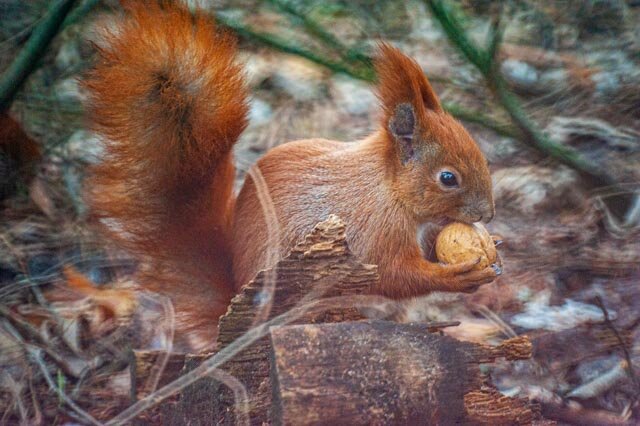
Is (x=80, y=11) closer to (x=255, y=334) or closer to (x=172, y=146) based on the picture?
(x=172, y=146)

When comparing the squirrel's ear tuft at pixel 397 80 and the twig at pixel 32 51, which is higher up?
the twig at pixel 32 51

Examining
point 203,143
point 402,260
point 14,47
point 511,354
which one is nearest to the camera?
point 511,354

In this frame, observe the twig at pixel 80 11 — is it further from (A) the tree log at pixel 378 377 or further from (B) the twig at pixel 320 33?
(A) the tree log at pixel 378 377

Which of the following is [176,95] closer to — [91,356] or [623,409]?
[91,356]

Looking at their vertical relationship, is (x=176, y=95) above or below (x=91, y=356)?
above

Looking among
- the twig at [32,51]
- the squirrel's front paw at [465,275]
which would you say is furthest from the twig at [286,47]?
the squirrel's front paw at [465,275]

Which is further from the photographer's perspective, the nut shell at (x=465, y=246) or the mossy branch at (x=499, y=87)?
the mossy branch at (x=499, y=87)

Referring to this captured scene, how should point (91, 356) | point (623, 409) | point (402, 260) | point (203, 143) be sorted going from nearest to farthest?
point (203, 143), point (402, 260), point (623, 409), point (91, 356)

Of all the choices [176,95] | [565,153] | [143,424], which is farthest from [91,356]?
[565,153]
